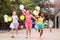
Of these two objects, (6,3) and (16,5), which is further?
(16,5)

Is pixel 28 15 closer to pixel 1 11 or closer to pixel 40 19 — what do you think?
pixel 40 19

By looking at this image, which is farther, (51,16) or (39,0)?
(51,16)

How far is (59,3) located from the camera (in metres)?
53.1

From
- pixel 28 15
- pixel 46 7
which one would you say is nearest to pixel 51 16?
pixel 46 7

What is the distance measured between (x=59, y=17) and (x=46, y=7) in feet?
26.4

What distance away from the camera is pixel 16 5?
29.3 meters

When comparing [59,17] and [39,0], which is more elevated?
[39,0]

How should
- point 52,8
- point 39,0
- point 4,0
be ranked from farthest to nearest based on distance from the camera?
point 52,8, point 39,0, point 4,0

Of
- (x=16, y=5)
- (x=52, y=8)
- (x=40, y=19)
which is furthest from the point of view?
(x=52, y=8)

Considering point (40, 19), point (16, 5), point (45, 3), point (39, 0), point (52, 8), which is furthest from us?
point (52, 8)

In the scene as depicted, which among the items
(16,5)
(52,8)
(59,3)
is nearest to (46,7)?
(52,8)

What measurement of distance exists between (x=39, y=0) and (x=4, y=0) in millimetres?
A: 26264

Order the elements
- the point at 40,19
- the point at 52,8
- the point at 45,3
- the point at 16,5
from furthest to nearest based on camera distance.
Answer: the point at 52,8 < the point at 45,3 < the point at 16,5 < the point at 40,19

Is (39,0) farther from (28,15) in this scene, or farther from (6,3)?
(28,15)
